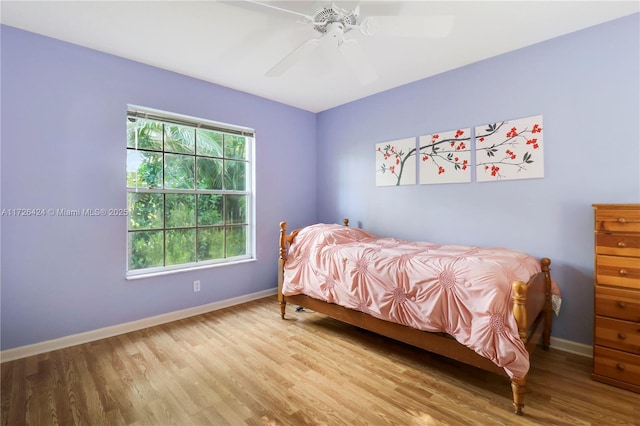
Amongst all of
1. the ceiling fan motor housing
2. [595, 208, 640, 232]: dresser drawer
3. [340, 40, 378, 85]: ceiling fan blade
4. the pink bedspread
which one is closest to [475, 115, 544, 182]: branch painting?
[595, 208, 640, 232]: dresser drawer

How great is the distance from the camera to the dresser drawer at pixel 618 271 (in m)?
1.82

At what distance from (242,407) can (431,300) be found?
1.34 metres

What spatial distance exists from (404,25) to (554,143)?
162 cm

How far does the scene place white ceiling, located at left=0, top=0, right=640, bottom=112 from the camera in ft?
6.63

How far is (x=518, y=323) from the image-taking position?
1.63 m

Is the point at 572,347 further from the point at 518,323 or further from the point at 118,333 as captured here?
the point at 118,333

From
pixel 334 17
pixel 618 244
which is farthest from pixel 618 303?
pixel 334 17

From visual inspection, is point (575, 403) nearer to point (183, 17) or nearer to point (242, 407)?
point (242, 407)

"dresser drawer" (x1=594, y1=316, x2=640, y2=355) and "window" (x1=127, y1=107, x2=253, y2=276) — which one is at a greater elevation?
"window" (x1=127, y1=107, x2=253, y2=276)

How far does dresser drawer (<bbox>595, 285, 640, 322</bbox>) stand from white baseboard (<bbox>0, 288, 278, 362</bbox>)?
3.27m

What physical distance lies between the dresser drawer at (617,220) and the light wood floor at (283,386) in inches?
39.9

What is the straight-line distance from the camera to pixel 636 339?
5.92 ft

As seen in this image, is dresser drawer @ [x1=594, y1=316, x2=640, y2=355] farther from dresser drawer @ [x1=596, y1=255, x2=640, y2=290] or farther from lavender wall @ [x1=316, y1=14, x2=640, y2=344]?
lavender wall @ [x1=316, y1=14, x2=640, y2=344]

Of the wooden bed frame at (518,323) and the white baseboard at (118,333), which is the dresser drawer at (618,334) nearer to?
the wooden bed frame at (518,323)
